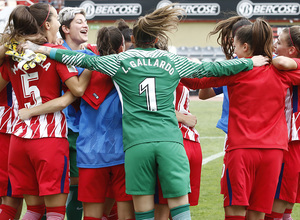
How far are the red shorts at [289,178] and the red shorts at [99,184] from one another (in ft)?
4.09

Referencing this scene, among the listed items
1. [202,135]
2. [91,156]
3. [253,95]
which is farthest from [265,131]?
[202,135]

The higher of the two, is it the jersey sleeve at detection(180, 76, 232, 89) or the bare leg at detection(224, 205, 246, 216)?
the jersey sleeve at detection(180, 76, 232, 89)

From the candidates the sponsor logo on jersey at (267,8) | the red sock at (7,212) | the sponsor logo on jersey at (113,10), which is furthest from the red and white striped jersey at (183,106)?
the sponsor logo on jersey at (113,10)

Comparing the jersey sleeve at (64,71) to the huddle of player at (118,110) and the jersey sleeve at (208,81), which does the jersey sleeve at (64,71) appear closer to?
the huddle of player at (118,110)

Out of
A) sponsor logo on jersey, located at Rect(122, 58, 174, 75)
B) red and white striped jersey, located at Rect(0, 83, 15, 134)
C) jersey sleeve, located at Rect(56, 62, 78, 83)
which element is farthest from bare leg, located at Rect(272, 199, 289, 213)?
red and white striped jersey, located at Rect(0, 83, 15, 134)

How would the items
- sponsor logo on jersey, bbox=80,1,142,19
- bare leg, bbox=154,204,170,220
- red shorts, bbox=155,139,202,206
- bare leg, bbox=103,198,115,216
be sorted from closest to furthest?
bare leg, bbox=154,204,170,220 < red shorts, bbox=155,139,202,206 < bare leg, bbox=103,198,115,216 < sponsor logo on jersey, bbox=80,1,142,19

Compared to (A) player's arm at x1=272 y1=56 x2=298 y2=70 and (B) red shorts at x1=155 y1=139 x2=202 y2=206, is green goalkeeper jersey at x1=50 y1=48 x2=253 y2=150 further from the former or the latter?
(A) player's arm at x1=272 y1=56 x2=298 y2=70

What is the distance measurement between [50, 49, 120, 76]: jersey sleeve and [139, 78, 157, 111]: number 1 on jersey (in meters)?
0.22

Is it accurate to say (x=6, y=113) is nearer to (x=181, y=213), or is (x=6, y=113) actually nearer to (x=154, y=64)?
(x=154, y=64)

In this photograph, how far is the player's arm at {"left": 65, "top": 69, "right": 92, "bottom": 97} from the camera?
350cm

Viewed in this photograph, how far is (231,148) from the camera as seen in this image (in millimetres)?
3666

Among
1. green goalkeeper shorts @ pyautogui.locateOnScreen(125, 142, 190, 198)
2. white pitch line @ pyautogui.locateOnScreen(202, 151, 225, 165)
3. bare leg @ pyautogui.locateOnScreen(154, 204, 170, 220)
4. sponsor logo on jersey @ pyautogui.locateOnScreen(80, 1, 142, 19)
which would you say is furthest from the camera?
sponsor logo on jersey @ pyautogui.locateOnScreen(80, 1, 142, 19)

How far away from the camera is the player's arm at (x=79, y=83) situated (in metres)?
3.50

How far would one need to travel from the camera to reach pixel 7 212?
3.89 m
